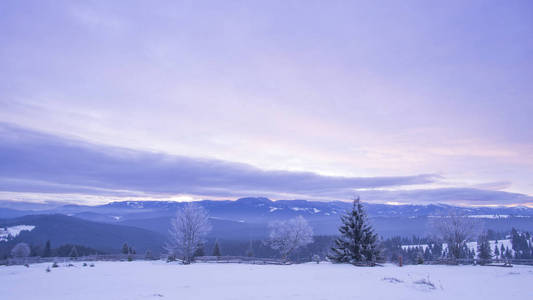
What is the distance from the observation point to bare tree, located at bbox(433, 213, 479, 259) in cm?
4138

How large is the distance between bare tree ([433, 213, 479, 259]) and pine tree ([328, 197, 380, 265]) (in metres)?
17.0

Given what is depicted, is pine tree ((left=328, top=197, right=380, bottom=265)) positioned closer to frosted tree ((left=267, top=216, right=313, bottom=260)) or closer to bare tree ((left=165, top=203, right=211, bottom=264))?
frosted tree ((left=267, top=216, right=313, bottom=260))

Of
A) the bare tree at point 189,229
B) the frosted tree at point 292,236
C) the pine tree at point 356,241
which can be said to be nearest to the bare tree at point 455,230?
the pine tree at point 356,241

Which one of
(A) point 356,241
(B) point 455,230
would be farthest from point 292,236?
(B) point 455,230

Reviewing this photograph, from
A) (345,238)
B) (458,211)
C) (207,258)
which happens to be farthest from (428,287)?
(458,211)

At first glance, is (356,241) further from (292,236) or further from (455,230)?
(292,236)

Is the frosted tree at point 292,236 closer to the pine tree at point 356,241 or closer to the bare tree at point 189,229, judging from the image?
the bare tree at point 189,229

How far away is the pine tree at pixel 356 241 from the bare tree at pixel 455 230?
668 inches

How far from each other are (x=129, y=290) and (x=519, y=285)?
21977mm

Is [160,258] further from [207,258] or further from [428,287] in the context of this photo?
[428,287]

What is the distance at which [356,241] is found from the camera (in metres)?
32.8

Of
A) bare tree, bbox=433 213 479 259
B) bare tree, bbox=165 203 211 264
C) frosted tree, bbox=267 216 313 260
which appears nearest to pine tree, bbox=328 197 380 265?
bare tree, bbox=433 213 479 259

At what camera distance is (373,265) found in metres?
29.4

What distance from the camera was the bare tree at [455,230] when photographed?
136 ft
